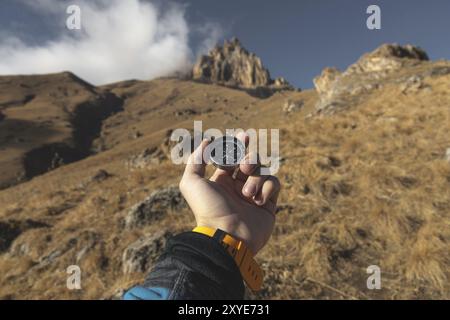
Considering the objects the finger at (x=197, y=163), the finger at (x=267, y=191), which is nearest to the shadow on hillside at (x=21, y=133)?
the finger at (x=197, y=163)

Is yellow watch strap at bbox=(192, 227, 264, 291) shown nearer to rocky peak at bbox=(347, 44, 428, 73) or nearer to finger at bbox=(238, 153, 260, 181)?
finger at bbox=(238, 153, 260, 181)

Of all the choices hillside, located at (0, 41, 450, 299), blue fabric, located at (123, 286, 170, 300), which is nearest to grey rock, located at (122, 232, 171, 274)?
hillside, located at (0, 41, 450, 299)

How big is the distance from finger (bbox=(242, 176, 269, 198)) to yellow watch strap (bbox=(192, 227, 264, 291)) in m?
0.43

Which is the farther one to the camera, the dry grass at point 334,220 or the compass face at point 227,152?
the dry grass at point 334,220

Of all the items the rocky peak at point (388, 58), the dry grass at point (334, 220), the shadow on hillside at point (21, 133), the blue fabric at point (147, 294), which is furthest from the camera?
the shadow on hillside at point (21, 133)

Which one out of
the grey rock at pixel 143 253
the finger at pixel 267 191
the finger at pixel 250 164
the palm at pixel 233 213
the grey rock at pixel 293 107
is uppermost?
the grey rock at pixel 293 107

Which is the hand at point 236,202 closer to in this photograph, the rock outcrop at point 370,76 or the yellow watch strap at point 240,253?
the yellow watch strap at point 240,253

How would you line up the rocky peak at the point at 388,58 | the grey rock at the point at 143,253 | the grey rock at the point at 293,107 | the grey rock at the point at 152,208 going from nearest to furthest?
the grey rock at the point at 143,253, the grey rock at the point at 152,208, the rocky peak at the point at 388,58, the grey rock at the point at 293,107

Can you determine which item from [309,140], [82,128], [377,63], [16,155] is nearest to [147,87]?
[82,128]

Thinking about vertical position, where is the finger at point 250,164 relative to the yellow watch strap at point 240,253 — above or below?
above

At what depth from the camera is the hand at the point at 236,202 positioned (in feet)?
8.21

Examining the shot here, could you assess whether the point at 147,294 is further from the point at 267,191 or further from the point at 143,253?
the point at 143,253

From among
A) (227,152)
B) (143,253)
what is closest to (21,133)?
(143,253)

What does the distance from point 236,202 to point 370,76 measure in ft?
68.2
